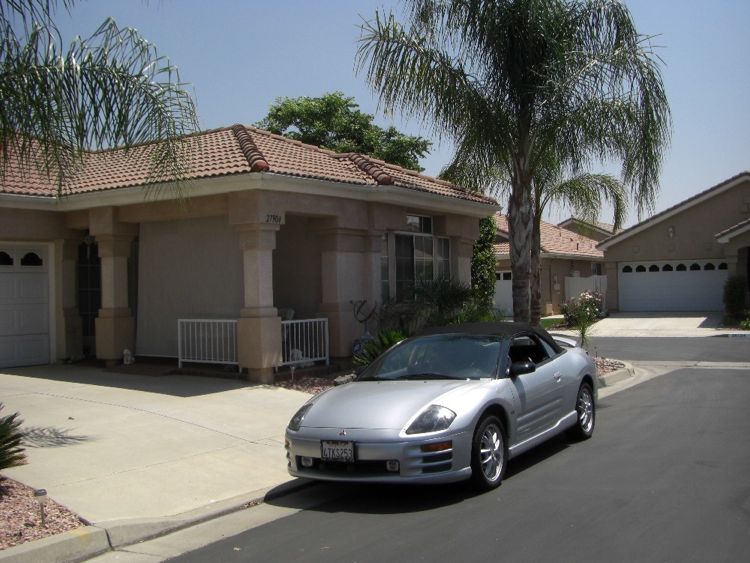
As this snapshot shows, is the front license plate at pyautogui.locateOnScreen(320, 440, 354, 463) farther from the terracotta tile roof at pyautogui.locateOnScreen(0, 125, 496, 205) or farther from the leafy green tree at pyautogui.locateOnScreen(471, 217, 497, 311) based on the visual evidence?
the leafy green tree at pyautogui.locateOnScreen(471, 217, 497, 311)

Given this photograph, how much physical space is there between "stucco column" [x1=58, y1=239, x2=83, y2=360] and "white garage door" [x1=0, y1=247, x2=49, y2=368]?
1.02 feet

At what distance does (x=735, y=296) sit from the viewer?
28.0 metres

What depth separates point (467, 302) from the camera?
1526 centimetres

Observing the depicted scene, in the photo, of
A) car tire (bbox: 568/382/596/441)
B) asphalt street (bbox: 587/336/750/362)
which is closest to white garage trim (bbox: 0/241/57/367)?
car tire (bbox: 568/382/596/441)

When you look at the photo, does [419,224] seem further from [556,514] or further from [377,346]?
[556,514]

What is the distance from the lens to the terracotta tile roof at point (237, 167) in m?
12.8

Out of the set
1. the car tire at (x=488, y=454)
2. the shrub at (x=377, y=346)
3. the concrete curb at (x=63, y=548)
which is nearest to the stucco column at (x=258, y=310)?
the shrub at (x=377, y=346)

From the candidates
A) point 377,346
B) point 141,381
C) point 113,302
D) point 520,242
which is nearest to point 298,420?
point 377,346

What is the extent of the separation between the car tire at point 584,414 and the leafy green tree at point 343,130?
915 inches

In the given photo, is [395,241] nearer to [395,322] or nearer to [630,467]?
[395,322]

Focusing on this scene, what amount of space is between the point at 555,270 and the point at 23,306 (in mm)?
26086

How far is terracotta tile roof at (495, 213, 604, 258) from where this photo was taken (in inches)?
1391

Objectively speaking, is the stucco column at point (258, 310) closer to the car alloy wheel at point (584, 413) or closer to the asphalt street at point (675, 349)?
the car alloy wheel at point (584, 413)

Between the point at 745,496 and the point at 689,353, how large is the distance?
547 inches
